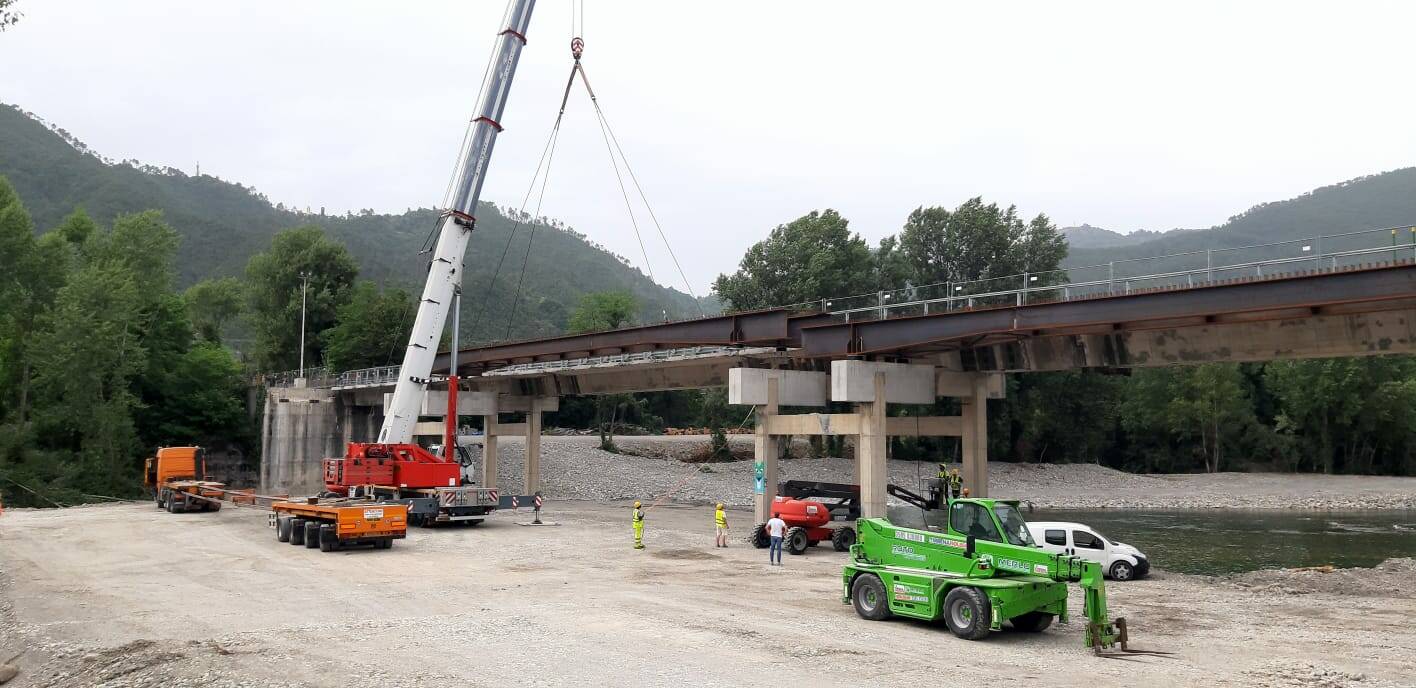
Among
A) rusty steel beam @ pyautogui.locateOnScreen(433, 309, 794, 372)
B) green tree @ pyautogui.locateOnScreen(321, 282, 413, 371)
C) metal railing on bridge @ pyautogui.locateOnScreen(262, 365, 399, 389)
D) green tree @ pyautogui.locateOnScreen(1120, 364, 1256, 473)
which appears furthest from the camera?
green tree @ pyautogui.locateOnScreen(1120, 364, 1256, 473)

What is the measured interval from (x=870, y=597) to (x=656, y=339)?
21.1 meters

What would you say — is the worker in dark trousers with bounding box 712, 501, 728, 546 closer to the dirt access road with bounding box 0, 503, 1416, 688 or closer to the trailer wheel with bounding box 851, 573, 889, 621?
the dirt access road with bounding box 0, 503, 1416, 688

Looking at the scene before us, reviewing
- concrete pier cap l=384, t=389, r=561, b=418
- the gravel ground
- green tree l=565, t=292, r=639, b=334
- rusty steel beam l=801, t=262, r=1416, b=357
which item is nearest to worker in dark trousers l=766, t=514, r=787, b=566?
rusty steel beam l=801, t=262, r=1416, b=357

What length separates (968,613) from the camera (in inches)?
599

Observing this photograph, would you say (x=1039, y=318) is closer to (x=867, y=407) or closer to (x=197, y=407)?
(x=867, y=407)

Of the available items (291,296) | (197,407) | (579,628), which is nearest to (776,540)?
(579,628)

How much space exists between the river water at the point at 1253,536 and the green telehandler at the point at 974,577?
1556 cm

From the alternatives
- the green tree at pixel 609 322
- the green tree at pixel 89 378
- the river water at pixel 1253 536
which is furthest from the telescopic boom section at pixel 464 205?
the green tree at pixel 609 322

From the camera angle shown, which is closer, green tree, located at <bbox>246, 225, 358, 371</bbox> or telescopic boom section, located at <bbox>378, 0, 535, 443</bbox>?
telescopic boom section, located at <bbox>378, 0, 535, 443</bbox>

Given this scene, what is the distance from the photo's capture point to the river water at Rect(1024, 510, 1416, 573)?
3131 cm

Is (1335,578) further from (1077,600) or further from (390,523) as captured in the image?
(390,523)

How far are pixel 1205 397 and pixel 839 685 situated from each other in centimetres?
8358

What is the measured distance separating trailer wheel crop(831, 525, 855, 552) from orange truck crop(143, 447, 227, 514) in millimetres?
28204

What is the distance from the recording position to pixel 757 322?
33.9m
